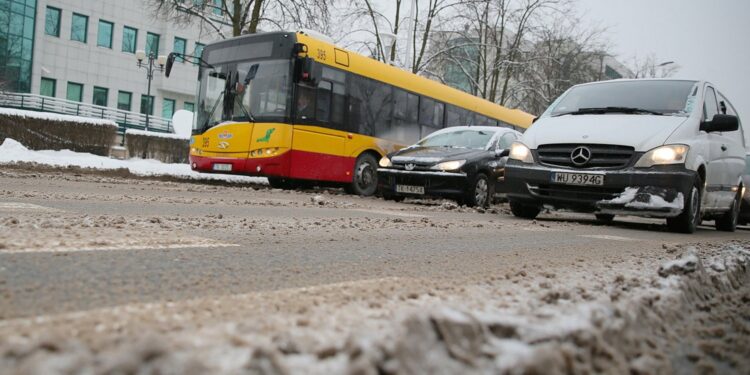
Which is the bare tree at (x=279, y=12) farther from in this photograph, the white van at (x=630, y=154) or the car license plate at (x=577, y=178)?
the car license plate at (x=577, y=178)

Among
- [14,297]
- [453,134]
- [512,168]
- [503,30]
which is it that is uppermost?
[503,30]

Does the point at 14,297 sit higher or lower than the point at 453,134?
lower

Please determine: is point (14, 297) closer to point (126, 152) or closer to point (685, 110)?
point (685, 110)

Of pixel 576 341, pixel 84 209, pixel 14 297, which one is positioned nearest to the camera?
pixel 576 341

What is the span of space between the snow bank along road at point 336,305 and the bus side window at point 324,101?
8.92m

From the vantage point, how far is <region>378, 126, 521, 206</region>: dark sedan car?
34.0ft

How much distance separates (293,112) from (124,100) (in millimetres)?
37286

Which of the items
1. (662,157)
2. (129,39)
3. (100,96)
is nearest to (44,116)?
(662,157)

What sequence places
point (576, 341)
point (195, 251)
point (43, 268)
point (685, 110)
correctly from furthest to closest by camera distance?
point (685, 110)
point (195, 251)
point (43, 268)
point (576, 341)

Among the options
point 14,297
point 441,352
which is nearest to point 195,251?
point 14,297

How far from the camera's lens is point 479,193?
10.5 m

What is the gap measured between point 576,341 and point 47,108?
43761mm

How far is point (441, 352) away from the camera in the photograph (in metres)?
1.22

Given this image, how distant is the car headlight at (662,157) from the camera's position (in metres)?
6.88
